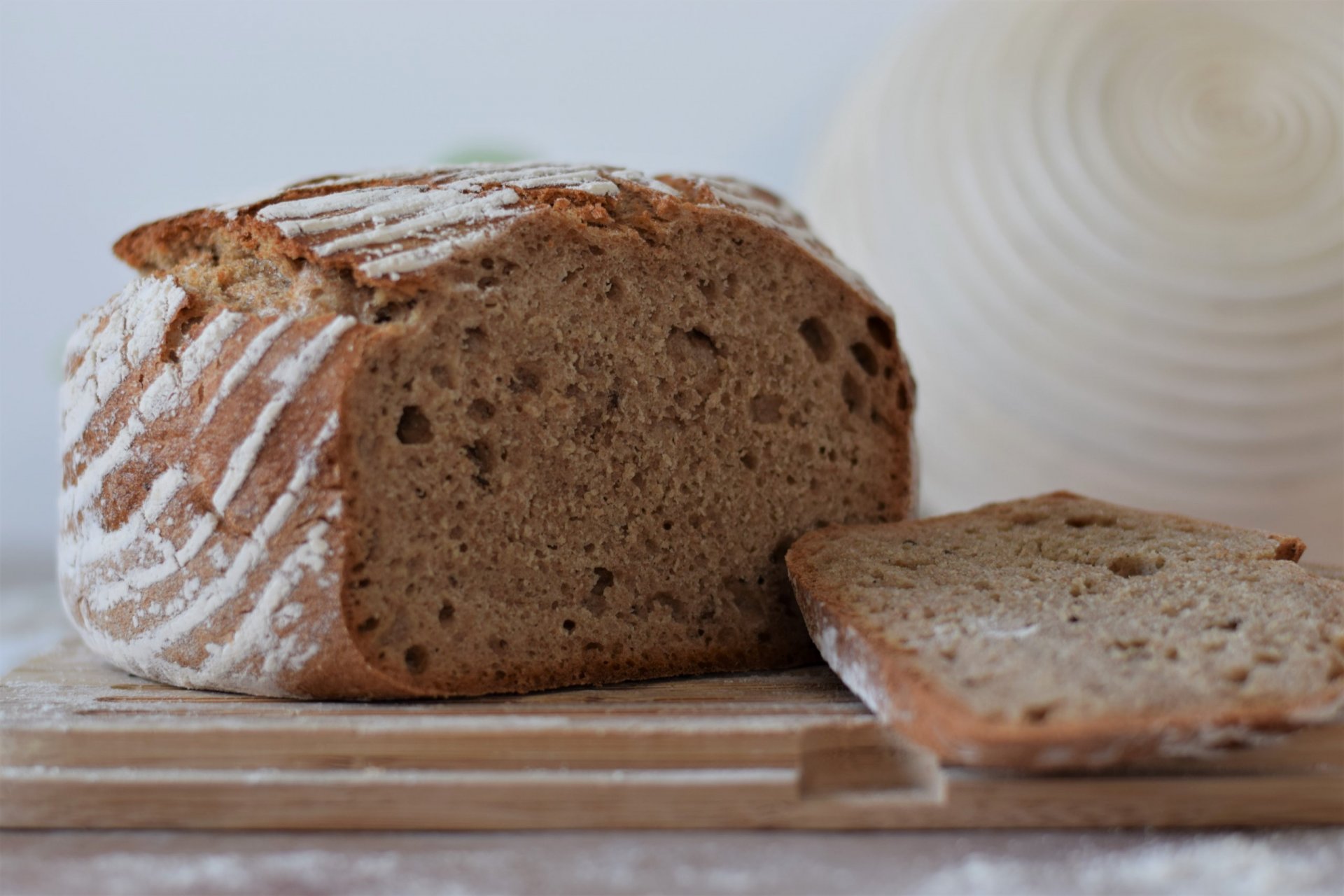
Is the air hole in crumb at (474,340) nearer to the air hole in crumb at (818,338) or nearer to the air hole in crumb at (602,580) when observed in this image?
the air hole in crumb at (602,580)

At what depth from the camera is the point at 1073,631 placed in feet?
5.93

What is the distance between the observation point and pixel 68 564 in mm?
2229

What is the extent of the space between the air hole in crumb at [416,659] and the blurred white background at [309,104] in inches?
88.9

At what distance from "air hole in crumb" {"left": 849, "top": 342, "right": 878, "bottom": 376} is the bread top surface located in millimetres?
154

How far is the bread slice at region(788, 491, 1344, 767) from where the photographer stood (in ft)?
5.06

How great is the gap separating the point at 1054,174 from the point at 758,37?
126 centimetres

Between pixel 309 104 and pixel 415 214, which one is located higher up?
pixel 309 104

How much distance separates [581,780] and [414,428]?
0.66m

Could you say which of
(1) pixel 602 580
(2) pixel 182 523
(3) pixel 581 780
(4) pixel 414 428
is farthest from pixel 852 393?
(2) pixel 182 523

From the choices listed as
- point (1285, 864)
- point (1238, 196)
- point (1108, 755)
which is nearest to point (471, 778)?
point (1108, 755)

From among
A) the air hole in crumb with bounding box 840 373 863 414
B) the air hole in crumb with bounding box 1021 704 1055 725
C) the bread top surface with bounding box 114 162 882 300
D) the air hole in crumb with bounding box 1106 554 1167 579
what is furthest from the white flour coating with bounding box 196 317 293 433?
the air hole in crumb with bounding box 1106 554 1167 579

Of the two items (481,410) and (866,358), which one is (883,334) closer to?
(866,358)

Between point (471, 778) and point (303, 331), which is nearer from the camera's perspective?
point (471, 778)

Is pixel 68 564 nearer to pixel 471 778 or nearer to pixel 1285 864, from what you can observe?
pixel 471 778
